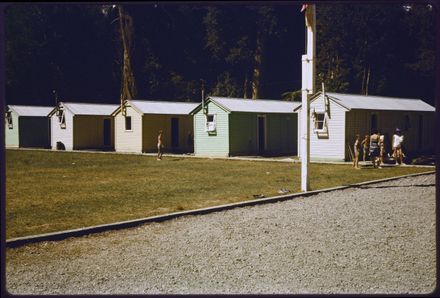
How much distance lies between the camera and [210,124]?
29234 mm

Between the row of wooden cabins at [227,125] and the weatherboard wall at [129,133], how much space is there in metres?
0.06

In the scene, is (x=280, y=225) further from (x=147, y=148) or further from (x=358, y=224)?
(x=147, y=148)

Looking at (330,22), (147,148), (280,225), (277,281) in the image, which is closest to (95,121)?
(147,148)

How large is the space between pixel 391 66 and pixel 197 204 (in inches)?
1157

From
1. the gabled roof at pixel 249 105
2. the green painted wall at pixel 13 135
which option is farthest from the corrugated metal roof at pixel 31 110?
the gabled roof at pixel 249 105

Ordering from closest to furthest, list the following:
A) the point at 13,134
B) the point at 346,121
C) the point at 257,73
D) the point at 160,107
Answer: the point at 346,121
the point at 160,107
the point at 13,134
the point at 257,73

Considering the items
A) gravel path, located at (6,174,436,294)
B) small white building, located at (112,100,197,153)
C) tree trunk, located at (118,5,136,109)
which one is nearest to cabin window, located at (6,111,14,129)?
tree trunk, located at (118,5,136,109)

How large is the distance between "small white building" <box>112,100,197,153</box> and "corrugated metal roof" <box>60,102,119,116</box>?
2.59m

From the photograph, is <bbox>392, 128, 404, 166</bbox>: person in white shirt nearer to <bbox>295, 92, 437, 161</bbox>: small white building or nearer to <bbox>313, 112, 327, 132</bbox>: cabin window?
<bbox>295, 92, 437, 161</bbox>: small white building

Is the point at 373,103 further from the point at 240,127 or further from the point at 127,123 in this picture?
the point at 127,123

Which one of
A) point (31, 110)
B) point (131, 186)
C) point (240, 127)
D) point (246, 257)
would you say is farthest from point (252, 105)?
point (246, 257)

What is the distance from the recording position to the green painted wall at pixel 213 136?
28.5 m

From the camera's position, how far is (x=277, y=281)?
5.76 m

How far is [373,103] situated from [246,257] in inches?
842
